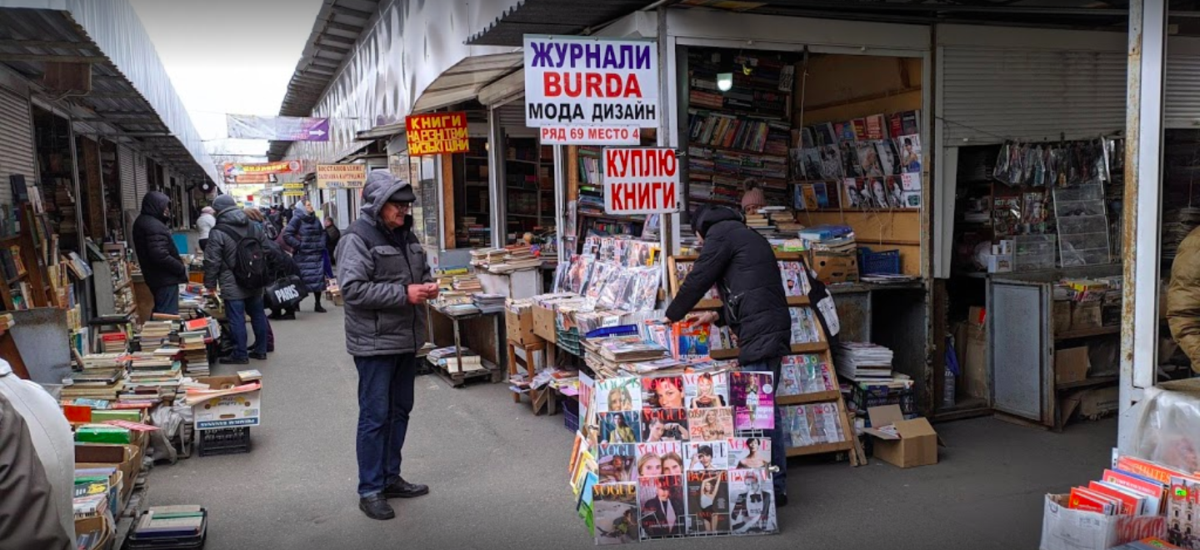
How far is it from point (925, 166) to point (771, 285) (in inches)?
96.7

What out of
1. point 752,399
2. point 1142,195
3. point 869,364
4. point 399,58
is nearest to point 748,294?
point 752,399

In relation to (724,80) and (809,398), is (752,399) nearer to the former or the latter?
(809,398)

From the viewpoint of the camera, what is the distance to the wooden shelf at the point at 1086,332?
6984mm

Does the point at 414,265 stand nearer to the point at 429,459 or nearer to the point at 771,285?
the point at 429,459

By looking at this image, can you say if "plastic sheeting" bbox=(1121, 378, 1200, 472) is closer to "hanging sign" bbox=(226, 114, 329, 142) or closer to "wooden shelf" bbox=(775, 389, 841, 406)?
"wooden shelf" bbox=(775, 389, 841, 406)

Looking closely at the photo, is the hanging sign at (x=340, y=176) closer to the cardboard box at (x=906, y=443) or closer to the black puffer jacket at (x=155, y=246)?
the black puffer jacket at (x=155, y=246)

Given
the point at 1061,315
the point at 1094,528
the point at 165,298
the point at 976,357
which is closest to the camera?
the point at 1094,528

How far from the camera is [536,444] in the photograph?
6789 mm

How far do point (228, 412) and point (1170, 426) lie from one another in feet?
19.8

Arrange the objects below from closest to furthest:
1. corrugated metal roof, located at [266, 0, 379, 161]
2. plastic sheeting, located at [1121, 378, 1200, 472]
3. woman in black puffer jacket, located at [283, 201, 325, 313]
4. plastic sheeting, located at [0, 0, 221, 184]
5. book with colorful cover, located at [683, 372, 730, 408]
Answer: plastic sheeting, located at [1121, 378, 1200, 472] < book with colorful cover, located at [683, 372, 730, 408] < plastic sheeting, located at [0, 0, 221, 184] < woman in black puffer jacket, located at [283, 201, 325, 313] < corrugated metal roof, located at [266, 0, 379, 161]

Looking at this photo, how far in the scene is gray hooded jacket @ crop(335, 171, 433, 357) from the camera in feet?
16.7

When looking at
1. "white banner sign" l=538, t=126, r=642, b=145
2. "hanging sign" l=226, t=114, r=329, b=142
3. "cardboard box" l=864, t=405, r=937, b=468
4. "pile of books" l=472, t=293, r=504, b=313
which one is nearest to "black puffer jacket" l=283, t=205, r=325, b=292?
"hanging sign" l=226, t=114, r=329, b=142

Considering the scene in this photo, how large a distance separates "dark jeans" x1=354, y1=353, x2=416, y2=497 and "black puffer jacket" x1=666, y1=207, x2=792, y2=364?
1748 millimetres

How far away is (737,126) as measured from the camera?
7.80 m
